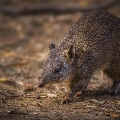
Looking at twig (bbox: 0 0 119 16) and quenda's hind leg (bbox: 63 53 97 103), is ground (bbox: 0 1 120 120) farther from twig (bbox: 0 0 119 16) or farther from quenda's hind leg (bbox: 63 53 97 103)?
twig (bbox: 0 0 119 16)

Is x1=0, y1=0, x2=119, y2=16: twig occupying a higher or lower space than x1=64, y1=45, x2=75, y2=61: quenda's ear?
higher

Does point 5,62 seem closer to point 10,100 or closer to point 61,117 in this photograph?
point 10,100

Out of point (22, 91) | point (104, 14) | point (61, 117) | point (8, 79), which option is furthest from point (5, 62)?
point (61, 117)

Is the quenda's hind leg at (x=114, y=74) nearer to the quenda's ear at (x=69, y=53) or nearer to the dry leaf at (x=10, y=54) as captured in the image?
the quenda's ear at (x=69, y=53)

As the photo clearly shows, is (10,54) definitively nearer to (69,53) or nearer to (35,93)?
(35,93)

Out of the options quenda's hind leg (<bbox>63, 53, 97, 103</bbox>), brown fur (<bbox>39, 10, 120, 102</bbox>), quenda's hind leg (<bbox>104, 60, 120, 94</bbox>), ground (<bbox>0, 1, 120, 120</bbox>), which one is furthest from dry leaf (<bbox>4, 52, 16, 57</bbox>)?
quenda's hind leg (<bbox>63, 53, 97, 103</bbox>)

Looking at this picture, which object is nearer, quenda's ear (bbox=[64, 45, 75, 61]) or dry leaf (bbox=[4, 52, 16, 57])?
quenda's ear (bbox=[64, 45, 75, 61])

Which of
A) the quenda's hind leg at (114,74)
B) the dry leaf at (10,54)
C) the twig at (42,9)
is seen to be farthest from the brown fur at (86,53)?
the twig at (42,9)

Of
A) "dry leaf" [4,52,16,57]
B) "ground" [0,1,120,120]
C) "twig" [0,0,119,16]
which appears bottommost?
"ground" [0,1,120,120]
